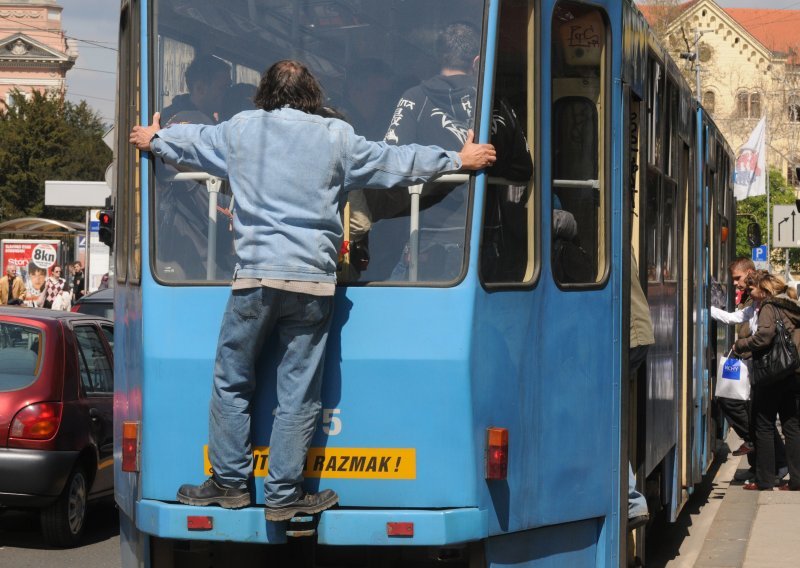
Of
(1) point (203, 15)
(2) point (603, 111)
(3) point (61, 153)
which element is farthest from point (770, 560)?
(3) point (61, 153)

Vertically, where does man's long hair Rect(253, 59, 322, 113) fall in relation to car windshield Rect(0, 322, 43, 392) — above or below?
above

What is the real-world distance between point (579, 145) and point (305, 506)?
1870 mm

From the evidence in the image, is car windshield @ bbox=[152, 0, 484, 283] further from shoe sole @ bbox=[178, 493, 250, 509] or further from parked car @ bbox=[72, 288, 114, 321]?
parked car @ bbox=[72, 288, 114, 321]

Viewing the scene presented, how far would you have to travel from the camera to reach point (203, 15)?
5480mm

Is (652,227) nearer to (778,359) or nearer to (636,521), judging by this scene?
(636,521)

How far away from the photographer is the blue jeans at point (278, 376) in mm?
4945

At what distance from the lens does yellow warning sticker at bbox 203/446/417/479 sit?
5059mm

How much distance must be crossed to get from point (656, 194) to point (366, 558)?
10.3 feet

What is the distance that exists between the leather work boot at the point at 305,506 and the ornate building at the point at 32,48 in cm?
10473

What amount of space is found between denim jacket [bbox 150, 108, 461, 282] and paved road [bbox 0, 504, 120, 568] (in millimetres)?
4450

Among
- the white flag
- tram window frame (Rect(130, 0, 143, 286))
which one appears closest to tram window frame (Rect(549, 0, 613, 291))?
tram window frame (Rect(130, 0, 143, 286))

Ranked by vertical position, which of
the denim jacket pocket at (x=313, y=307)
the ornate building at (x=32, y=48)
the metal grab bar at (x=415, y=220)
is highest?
the ornate building at (x=32, y=48)

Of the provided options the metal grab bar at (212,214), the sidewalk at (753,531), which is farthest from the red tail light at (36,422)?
the metal grab bar at (212,214)

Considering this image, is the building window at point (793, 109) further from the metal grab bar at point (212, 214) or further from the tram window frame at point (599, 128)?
the metal grab bar at point (212, 214)
